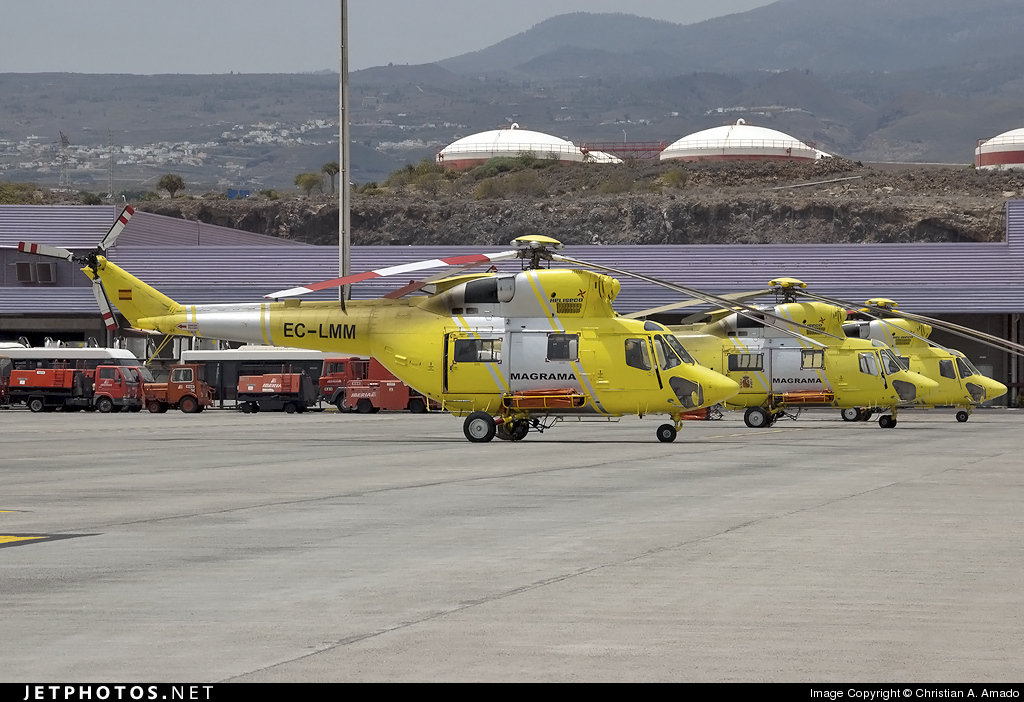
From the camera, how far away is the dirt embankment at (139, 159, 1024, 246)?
9775 cm

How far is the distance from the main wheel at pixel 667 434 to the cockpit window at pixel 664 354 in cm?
155

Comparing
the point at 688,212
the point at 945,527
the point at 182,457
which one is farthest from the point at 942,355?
the point at 688,212

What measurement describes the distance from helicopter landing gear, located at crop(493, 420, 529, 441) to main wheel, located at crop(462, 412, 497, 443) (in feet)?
1.79

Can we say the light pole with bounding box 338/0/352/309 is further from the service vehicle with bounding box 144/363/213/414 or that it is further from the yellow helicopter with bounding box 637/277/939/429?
the yellow helicopter with bounding box 637/277/939/429

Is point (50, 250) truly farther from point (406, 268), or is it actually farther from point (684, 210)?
point (684, 210)

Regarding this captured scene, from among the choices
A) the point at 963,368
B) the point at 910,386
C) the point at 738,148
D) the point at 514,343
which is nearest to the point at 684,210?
the point at 738,148

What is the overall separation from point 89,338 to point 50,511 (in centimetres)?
5603

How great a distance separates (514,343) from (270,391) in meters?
27.6

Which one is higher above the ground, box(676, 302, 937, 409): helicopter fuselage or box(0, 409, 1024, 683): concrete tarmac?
box(676, 302, 937, 409): helicopter fuselage

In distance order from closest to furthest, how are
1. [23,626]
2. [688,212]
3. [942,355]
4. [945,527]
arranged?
[23,626] < [945,527] < [942,355] < [688,212]

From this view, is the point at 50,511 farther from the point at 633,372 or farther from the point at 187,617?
→ the point at 633,372

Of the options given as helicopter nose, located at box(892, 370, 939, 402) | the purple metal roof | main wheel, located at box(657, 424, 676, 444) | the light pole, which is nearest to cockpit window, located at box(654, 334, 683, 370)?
main wheel, located at box(657, 424, 676, 444)

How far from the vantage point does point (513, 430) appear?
3111 centimetres
